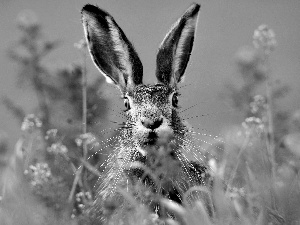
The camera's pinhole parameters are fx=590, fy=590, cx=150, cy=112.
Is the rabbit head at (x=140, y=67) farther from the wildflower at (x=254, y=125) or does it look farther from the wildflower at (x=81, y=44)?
the wildflower at (x=254, y=125)

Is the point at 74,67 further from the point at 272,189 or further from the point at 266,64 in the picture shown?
the point at 272,189

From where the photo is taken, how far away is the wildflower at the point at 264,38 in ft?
15.6

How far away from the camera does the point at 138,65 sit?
4.73 m

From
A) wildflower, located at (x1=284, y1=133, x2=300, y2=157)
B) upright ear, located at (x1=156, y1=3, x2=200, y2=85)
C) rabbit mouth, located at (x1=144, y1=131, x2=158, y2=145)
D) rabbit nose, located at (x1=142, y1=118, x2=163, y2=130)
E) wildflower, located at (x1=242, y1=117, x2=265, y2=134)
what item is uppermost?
upright ear, located at (x1=156, y1=3, x2=200, y2=85)

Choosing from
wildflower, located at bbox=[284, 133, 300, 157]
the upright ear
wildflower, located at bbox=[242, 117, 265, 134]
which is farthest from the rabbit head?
wildflower, located at bbox=[284, 133, 300, 157]

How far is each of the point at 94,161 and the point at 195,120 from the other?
53.3 inches

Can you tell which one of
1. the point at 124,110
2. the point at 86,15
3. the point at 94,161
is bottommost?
the point at 94,161

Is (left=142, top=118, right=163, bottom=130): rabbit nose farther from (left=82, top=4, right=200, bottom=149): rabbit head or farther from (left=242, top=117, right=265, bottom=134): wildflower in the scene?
(left=242, top=117, right=265, bottom=134): wildflower

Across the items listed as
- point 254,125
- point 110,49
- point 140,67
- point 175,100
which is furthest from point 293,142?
point 110,49

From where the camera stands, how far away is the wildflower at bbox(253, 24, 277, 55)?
15.6 ft

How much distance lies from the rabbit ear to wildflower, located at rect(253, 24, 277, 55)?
97 cm

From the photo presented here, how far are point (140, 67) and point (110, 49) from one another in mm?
314

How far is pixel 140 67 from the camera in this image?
15.6 ft

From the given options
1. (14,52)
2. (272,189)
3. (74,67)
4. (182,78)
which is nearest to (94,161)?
(74,67)
